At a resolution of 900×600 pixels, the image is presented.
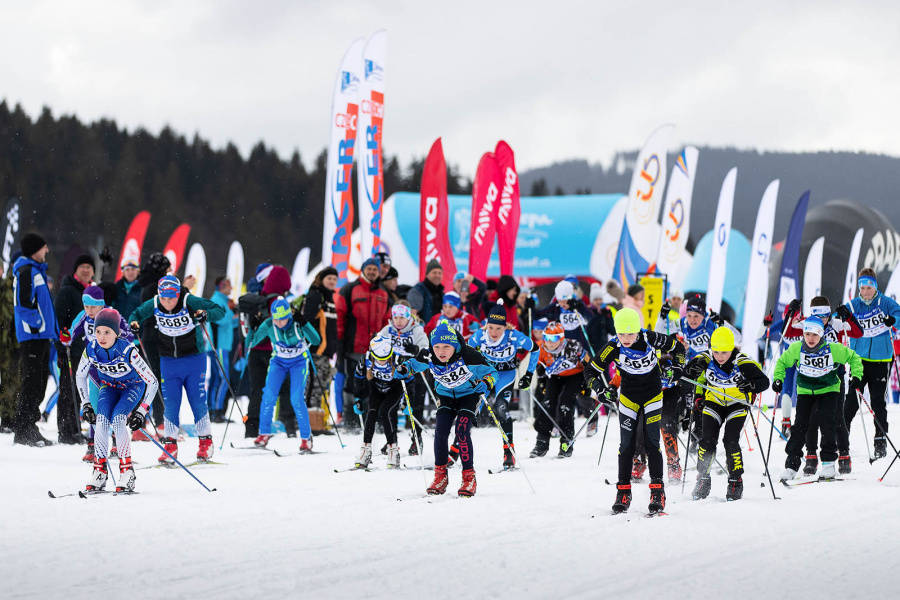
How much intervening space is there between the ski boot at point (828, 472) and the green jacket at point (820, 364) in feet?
1.93

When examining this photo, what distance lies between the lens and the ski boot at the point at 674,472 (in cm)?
779

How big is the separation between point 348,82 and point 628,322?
887 cm

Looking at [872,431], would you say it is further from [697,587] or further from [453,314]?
[697,587]

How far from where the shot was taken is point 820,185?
2361cm

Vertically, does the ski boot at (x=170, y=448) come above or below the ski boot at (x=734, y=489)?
above

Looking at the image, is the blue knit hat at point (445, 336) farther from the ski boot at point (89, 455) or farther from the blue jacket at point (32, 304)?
the blue jacket at point (32, 304)

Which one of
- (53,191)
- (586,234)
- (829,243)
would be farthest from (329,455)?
(53,191)

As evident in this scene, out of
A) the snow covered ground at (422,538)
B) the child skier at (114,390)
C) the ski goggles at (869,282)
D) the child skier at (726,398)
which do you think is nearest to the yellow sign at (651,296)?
the ski goggles at (869,282)

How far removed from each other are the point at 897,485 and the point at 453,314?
4657 mm

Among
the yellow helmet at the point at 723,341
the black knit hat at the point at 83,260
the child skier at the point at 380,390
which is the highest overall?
the black knit hat at the point at 83,260

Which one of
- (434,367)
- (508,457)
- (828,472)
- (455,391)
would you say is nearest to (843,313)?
(828,472)

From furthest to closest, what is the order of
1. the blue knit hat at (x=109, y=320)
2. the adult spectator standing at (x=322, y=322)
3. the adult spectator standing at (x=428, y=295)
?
1. the adult spectator standing at (x=428, y=295)
2. the adult spectator standing at (x=322, y=322)
3. the blue knit hat at (x=109, y=320)

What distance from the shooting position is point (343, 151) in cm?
1423

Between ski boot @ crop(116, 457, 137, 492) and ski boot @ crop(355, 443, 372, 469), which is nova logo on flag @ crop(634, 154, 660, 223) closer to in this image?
ski boot @ crop(355, 443, 372, 469)
